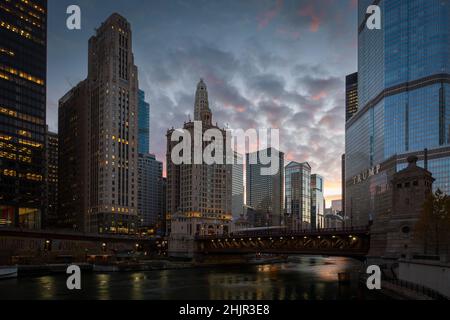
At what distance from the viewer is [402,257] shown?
244 ft

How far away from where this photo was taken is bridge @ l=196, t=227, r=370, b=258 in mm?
93438

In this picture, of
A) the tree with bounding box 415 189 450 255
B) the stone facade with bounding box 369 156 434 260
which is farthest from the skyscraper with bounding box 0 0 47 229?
the tree with bounding box 415 189 450 255

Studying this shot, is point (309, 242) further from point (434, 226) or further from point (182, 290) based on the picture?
point (434, 226)

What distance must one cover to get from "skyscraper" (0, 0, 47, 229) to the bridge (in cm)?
8945

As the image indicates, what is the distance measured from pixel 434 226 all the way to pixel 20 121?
168 meters

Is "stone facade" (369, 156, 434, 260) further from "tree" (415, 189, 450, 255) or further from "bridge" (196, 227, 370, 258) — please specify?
"bridge" (196, 227, 370, 258)

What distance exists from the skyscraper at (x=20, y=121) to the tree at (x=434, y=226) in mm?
154710

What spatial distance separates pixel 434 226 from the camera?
71062 mm

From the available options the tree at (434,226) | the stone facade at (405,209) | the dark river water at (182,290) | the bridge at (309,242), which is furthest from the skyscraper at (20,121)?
the tree at (434,226)

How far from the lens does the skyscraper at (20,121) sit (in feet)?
596

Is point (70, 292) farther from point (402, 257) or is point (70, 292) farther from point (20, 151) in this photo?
point (20, 151)

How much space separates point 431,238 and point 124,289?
53.4 m

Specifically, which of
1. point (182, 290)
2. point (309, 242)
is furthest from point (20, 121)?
point (182, 290)
